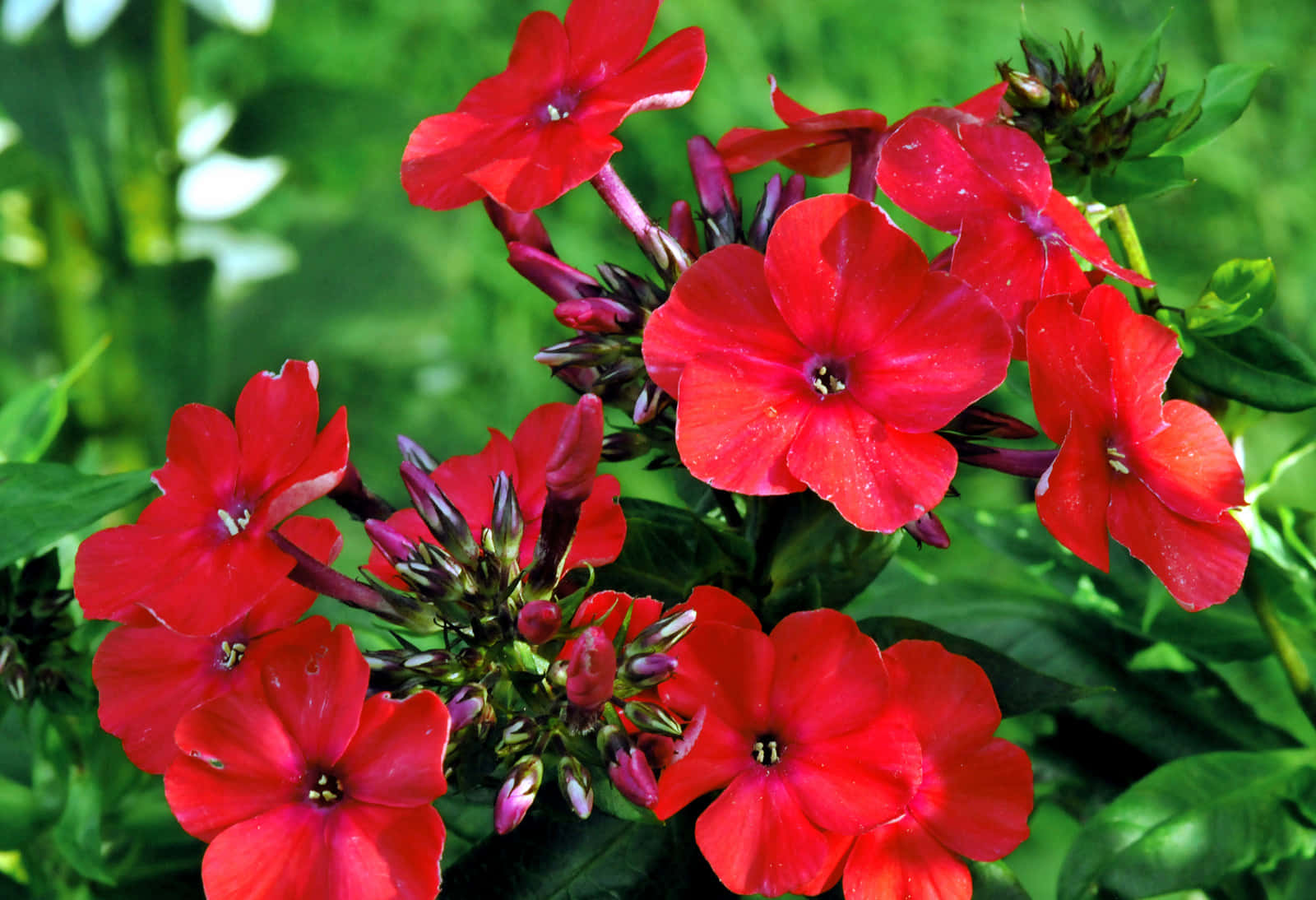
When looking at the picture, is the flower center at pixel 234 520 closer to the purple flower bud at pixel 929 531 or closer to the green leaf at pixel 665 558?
the green leaf at pixel 665 558

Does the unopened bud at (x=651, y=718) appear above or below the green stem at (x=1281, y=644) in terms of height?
above

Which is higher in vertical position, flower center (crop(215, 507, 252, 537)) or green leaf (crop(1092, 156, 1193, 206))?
green leaf (crop(1092, 156, 1193, 206))

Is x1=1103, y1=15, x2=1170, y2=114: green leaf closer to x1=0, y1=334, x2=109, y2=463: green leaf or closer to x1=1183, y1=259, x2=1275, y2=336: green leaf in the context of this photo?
x1=1183, y1=259, x2=1275, y2=336: green leaf

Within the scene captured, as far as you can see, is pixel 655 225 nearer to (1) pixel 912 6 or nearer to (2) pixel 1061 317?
(2) pixel 1061 317

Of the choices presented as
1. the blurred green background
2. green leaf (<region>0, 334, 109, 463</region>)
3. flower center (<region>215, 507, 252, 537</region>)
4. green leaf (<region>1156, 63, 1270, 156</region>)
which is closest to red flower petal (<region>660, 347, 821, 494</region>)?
flower center (<region>215, 507, 252, 537</region>)

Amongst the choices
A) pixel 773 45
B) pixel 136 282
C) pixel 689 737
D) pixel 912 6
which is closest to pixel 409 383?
pixel 136 282

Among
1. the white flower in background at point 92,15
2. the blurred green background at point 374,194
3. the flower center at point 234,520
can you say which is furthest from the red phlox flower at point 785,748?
the white flower in background at point 92,15
